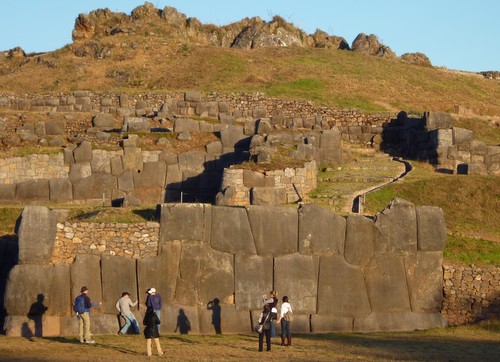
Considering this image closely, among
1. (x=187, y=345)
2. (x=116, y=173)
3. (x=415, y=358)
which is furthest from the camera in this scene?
(x=116, y=173)

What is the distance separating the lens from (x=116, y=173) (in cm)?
4203

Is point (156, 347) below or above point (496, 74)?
below

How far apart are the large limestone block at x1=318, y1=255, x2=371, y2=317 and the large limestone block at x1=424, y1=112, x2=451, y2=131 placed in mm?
20725

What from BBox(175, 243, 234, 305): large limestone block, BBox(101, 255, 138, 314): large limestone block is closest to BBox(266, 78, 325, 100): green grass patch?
BBox(175, 243, 234, 305): large limestone block

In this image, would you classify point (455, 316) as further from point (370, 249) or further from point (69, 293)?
point (69, 293)

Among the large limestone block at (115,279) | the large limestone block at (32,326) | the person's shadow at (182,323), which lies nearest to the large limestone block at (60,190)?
the large limestone block at (115,279)

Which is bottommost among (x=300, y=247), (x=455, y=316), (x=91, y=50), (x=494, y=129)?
(x=455, y=316)

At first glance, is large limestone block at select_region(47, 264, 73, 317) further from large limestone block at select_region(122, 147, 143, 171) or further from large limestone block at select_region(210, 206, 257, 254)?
large limestone block at select_region(122, 147, 143, 171)

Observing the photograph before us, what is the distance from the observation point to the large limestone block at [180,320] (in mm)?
29062

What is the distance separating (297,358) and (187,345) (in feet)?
10.5

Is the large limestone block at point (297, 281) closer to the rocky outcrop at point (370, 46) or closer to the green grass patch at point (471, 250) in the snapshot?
the green grass patch at point (471, 250)

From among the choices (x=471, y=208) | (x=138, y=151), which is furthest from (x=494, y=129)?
(x=138, y=151)

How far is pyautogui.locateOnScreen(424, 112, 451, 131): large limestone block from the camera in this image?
50000 millimetres

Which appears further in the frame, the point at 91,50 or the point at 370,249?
the point at 91,50
